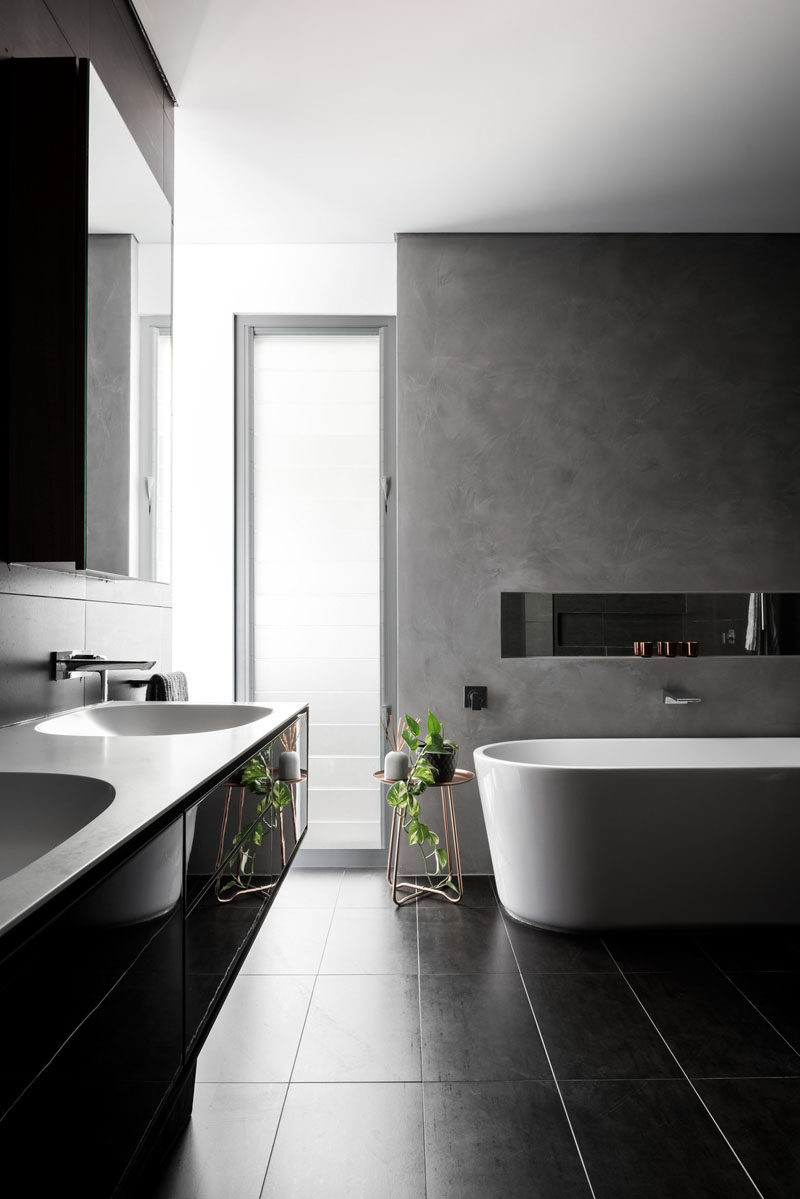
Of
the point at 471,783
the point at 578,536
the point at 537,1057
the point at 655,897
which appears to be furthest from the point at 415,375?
the point at 537,1057

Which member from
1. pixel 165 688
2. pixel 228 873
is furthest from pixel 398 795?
pixel 228 873

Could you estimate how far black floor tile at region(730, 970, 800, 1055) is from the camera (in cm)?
224

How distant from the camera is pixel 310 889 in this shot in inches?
135

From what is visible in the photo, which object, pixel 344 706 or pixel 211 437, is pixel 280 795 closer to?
pixel 344 706

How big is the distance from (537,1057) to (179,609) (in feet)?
8.48

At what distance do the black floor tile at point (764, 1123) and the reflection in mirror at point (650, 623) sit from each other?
74.8 inches

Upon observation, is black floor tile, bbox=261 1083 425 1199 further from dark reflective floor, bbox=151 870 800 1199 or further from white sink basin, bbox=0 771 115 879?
white sink basin, bbox=0 771 115 879

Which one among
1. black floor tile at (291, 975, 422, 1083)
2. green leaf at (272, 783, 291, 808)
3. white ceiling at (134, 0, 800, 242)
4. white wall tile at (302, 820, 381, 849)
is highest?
white ceiling at (134, 0, 800, 242)

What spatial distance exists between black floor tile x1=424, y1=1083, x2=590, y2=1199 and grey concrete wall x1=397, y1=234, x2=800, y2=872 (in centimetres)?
166

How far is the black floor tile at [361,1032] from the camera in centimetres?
201

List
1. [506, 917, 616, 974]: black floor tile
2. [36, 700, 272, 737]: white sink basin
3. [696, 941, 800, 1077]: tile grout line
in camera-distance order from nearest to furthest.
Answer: [36, 700, 272, 737]: white sink basin
[696, 941, 800, 1077]: tile grout line
[506, 917, 616, 974]: black floor tile

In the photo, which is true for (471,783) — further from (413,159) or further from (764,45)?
(764,45)

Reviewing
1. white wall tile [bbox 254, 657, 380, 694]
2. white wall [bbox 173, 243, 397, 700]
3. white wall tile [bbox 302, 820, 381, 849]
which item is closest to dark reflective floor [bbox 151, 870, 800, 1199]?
white wall tile [bbox 302, 820, 381, 849]

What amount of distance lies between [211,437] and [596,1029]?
2.96 metres
